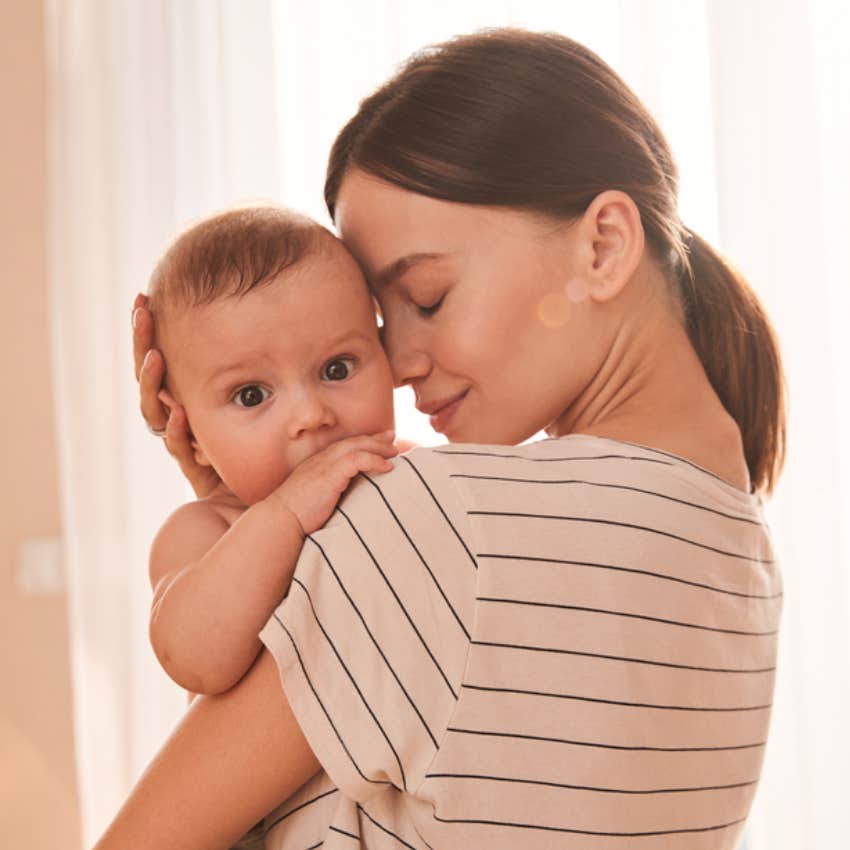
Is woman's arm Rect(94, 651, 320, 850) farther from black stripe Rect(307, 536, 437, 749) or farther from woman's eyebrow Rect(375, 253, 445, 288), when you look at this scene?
woman's eyebrow Rect(375, 253, 445, 288)

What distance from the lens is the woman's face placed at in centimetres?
117

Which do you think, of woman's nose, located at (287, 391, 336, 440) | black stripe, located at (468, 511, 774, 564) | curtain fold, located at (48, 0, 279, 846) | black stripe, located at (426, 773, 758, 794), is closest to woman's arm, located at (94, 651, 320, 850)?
black stripe, located at (426, 773, 758, 794)

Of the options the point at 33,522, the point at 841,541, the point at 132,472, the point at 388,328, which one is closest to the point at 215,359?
the point at 388,328

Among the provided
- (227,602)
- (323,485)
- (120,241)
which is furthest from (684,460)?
(120,241)

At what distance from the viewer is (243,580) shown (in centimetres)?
97

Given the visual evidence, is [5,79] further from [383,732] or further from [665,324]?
[383,732]

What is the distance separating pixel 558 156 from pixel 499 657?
22.2 inches

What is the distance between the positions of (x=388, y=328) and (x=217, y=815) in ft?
2.02

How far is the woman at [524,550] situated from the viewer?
2.80ft

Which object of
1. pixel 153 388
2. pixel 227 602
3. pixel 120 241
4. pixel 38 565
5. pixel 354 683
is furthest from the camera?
pixel 38 565

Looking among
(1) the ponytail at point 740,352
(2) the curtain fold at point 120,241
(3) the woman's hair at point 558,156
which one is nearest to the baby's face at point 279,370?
(3) the woman's hair at point 558,156

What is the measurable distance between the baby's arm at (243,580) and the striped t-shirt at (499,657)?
7 cm

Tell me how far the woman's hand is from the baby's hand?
35cm

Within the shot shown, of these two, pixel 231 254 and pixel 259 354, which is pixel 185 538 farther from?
pixel 231 254
